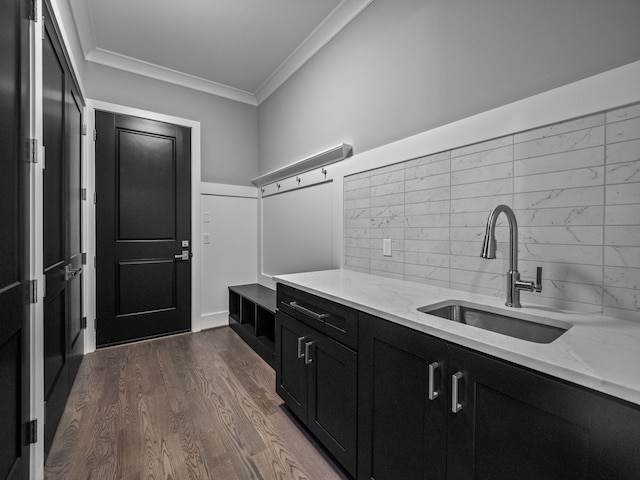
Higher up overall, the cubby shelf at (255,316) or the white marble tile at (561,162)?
the white marble tile at (561,162)

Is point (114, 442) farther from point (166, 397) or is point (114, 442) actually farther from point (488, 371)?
point (488, 371)

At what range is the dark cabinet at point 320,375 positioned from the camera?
1.33 m

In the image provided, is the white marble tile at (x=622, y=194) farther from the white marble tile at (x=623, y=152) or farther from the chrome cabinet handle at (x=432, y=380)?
the chrome cabinet handle at (x=432, y=380)

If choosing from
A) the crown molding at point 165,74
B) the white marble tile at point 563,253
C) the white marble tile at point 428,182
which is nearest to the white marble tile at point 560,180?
the white marble tile at point 563,253

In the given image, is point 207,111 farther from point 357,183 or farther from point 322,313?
point 322,313

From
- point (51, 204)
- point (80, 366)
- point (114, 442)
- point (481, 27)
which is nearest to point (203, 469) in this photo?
point (114, 442)

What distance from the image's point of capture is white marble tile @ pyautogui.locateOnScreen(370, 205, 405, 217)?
1.89 m

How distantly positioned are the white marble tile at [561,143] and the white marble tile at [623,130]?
2cm

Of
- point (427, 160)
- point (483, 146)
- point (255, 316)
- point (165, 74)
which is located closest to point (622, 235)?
point (483, 146)

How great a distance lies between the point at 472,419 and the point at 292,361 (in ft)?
3.73

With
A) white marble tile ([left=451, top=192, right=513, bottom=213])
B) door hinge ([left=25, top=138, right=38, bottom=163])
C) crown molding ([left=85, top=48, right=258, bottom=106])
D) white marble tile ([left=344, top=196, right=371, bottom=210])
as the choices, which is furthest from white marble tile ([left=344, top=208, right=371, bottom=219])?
crown molding ([left=85, top=48, right=258, bottom=106])

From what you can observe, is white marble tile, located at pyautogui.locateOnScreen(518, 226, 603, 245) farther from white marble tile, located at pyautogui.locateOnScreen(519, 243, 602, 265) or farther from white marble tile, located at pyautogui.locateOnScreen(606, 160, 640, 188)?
white marble tile, located at pyautogui.locateOnScreen(606, 160, 640, 188)

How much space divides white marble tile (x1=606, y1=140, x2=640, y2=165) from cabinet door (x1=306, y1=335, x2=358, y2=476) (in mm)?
1208

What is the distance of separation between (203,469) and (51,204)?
1.57m
